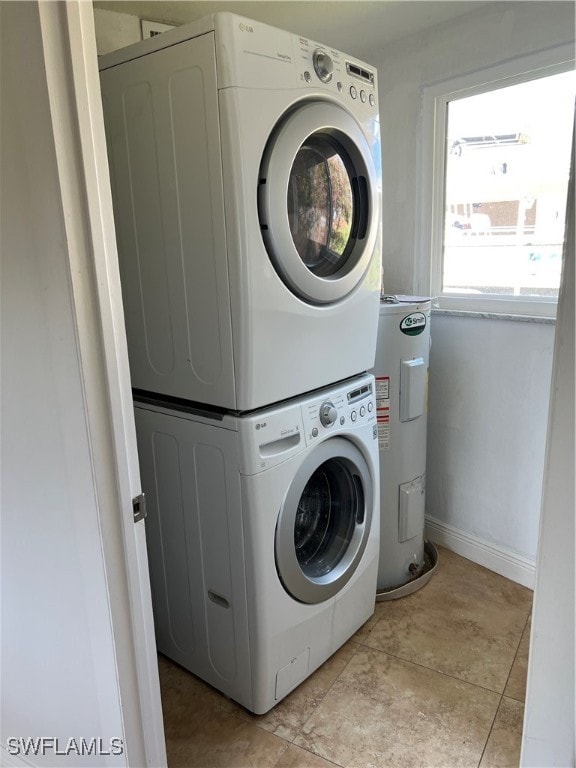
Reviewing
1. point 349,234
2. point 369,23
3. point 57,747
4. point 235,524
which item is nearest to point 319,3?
point 369,23

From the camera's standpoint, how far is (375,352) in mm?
1845

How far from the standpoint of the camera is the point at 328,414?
1.54 m

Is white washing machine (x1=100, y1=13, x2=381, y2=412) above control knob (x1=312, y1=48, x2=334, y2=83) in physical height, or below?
below

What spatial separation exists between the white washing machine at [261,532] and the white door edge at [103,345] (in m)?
0.41

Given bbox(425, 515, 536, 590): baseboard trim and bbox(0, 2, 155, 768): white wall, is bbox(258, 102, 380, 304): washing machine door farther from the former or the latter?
bbox(425, 515, 536, 590): baseboard trim

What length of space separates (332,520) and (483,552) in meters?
0.88

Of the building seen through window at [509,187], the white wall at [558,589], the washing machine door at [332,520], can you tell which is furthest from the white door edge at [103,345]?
the building seen through window at [509,187]

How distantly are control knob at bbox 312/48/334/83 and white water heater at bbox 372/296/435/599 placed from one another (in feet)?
2.54

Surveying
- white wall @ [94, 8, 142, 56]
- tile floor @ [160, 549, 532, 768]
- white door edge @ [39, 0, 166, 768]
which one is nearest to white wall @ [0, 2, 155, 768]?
white door edge @ [39, 0, 166, 768]

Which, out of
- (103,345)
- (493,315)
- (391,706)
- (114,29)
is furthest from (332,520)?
(114,29)

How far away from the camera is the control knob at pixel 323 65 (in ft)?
4.38

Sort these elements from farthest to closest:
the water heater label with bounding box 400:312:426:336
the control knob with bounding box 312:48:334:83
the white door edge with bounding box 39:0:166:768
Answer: the water heater label with bounding box 400:312:426:336 → the control knob with bounding box 312:48:334:83 → the white door edge with bounding box 39:0:166:768

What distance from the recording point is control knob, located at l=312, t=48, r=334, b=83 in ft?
4.38

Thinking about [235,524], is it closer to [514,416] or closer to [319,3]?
[514,416]
